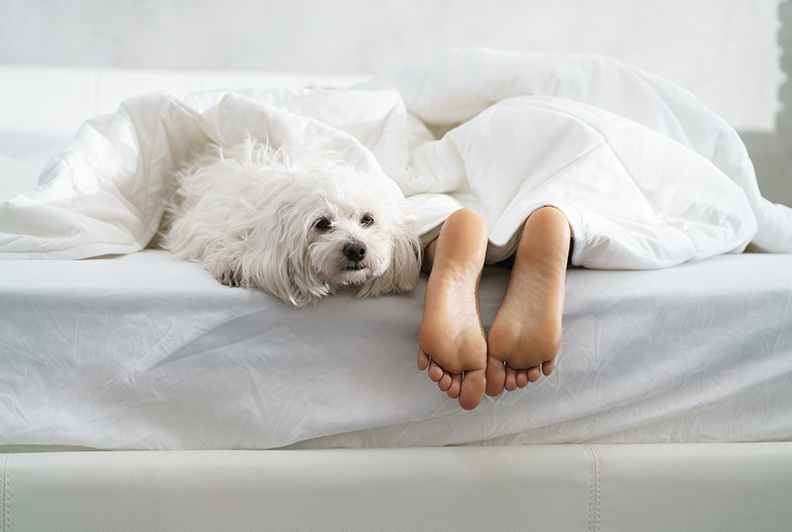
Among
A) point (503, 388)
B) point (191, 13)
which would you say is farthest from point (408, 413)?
point (191, 13)

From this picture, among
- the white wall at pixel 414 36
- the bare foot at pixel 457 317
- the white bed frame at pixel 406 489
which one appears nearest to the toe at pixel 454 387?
the bare foot at pixel 457 317

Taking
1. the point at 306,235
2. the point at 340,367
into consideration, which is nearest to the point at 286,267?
the point at 306,235

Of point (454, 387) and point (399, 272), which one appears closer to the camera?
point (454, 387)

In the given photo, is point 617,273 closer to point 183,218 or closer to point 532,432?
point 532,432

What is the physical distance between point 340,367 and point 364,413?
2.9 inches

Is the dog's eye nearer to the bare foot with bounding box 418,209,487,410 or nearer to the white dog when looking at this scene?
the white dog

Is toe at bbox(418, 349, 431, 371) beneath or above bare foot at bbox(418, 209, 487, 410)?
beneath

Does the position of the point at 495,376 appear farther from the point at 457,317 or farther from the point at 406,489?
the point at 406,489

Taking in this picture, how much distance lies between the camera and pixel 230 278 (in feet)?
2.77

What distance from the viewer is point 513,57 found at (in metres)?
1.28

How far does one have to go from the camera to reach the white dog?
31.8 inches

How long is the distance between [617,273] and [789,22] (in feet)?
7.53

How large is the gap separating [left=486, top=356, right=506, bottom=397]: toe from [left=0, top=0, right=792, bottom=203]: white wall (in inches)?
70.3


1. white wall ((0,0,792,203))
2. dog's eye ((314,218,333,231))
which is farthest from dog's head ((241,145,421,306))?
white wall ((0,0,792,203))
